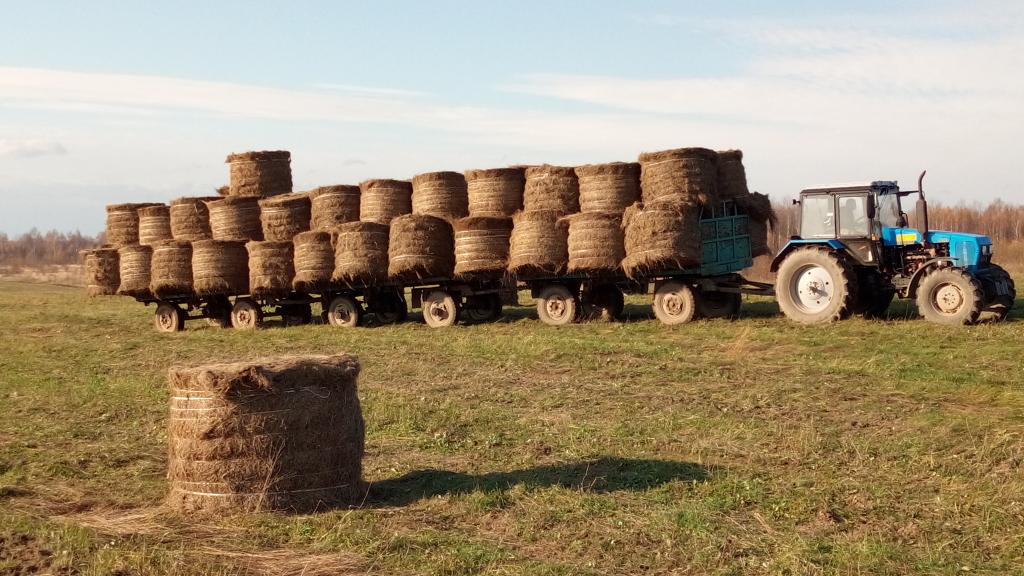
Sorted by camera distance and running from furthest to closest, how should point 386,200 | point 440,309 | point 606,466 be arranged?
point 440,309 → point 386,200 → point 606,466

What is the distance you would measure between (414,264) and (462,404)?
29.6 feet

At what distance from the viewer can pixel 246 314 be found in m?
23.2

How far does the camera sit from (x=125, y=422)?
439 inches

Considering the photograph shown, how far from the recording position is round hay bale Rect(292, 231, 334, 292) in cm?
2127

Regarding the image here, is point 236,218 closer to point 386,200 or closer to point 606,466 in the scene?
point 386,200

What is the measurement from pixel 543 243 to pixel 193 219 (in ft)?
29.1

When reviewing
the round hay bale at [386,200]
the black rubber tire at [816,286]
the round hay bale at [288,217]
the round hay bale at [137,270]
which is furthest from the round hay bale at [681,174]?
the round hay bale at [137,270]

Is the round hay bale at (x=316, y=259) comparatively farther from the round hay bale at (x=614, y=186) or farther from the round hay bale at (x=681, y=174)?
the round hay bale at (x=681, y=174)

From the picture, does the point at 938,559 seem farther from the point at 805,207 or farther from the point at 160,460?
the point at 805,207

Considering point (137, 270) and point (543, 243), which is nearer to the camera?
point (543, 243)

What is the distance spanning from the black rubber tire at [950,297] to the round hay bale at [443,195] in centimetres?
876

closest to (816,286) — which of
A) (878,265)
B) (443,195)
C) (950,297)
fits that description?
(878,265)

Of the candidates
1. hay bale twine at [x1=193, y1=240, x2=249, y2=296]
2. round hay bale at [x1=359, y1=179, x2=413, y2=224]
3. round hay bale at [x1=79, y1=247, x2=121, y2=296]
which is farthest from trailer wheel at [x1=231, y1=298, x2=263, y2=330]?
round hay bale at [x1=359, y1=179, x2=413, y2=224]

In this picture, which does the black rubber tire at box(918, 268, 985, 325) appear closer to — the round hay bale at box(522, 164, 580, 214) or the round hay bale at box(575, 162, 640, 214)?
the round hay bale at box(575, 162, 640, 214)
